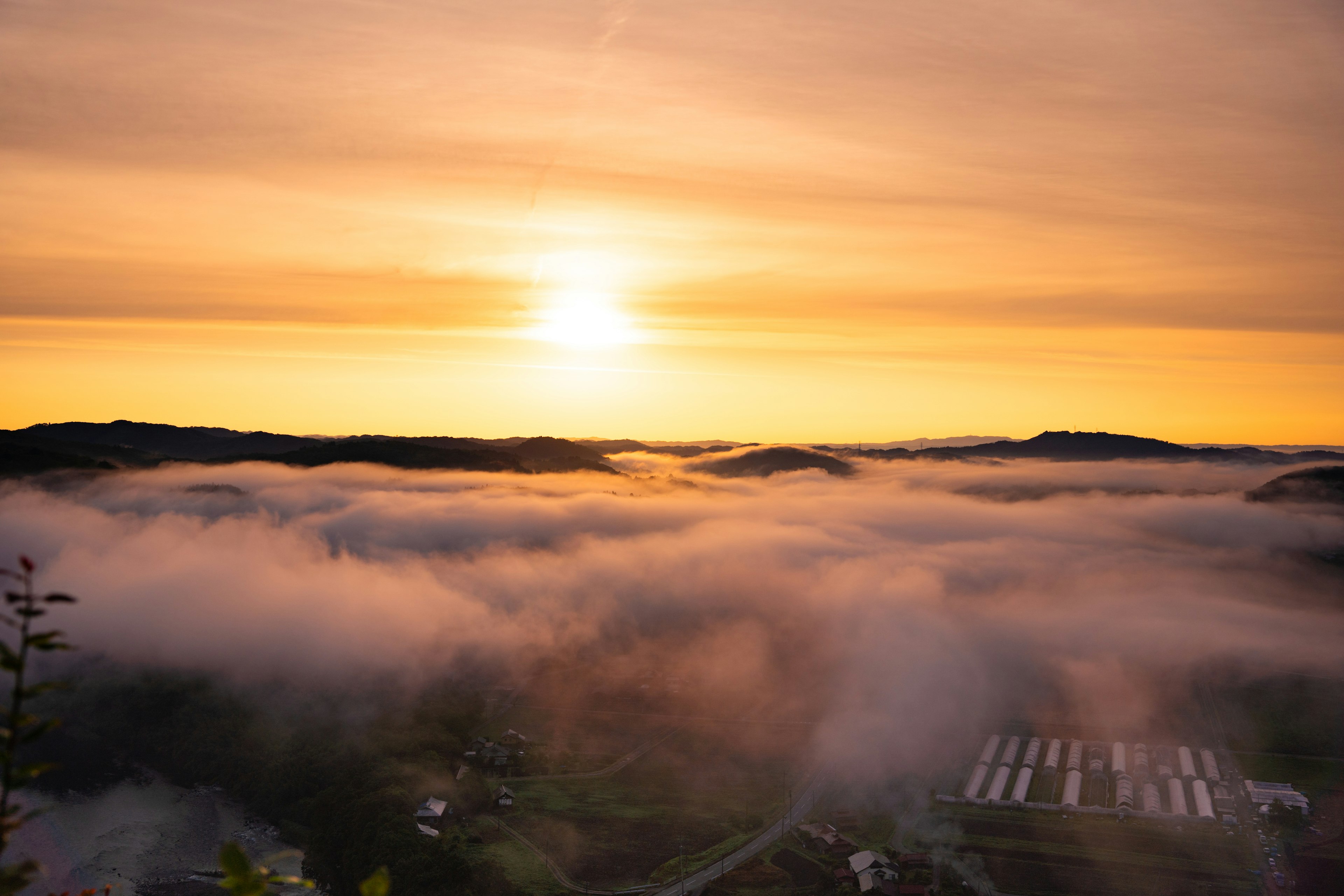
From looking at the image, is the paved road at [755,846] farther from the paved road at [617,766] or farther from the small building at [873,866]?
the paved road at [617,766]

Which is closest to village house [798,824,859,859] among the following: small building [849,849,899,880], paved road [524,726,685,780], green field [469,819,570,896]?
small building [849,849,899,880]

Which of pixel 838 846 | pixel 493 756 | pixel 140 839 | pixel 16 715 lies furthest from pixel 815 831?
pixel 16 715

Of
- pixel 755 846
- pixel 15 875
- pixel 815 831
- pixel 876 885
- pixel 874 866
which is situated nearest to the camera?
pixel 15 875

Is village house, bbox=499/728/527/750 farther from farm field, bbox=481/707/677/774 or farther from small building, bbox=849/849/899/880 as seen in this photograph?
small building, bbox=849/849/899/880

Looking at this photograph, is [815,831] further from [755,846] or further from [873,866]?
[873,866]

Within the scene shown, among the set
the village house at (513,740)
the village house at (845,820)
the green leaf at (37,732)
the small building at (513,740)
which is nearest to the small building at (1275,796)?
the village house at (845,820)

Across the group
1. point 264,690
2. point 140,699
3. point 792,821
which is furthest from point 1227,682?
point 140,699
